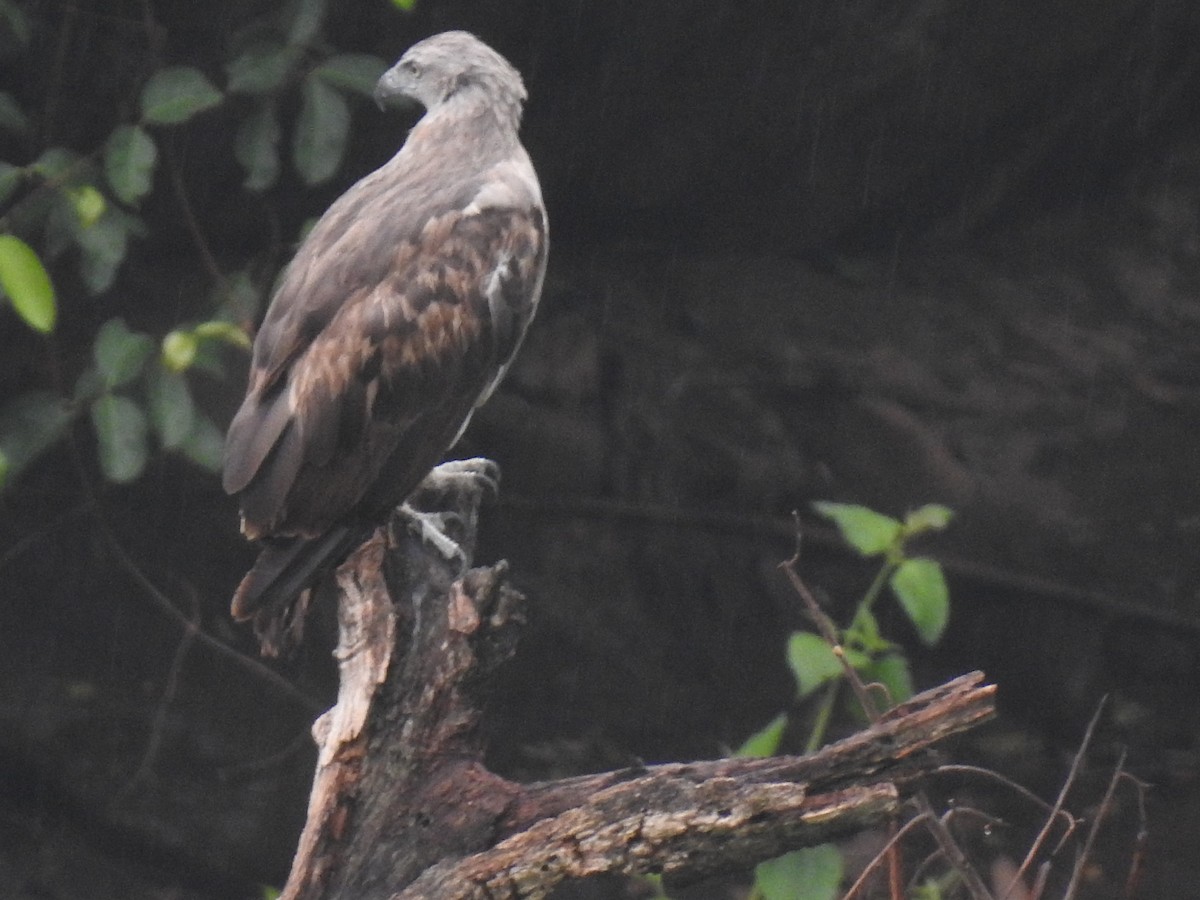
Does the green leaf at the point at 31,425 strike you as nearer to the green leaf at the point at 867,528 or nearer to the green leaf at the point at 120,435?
the green leaf at the point at 120,435

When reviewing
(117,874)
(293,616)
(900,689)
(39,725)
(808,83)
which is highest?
(808,83)

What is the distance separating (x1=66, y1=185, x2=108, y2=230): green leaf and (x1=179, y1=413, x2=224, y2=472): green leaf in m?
0.45

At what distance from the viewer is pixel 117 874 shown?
4617mm

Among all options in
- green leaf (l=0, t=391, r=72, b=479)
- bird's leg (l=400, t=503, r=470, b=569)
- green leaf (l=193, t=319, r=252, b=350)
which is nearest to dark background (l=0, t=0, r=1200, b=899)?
green leaf (l=0, t=391, r=72, b=479)

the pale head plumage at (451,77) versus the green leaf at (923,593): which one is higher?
the pale head plumage at (451,77)

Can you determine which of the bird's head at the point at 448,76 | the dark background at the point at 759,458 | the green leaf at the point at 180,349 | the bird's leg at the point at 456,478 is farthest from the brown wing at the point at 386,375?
the dark background at the point at 759,458

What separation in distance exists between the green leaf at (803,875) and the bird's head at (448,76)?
160 cm

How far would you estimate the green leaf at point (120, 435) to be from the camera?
3428 mm

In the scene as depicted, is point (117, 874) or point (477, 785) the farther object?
point (117, 874)

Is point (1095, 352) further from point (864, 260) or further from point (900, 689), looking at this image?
point (900, 689)

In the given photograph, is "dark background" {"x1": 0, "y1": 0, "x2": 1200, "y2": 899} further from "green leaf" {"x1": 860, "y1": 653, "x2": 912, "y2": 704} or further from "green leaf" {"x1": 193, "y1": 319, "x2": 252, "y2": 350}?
"green leaf" {"x1": 860, "y1": 653, "x2": 912, "y2": 704}

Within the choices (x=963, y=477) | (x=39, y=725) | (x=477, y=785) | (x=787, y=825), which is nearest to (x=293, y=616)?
(x=477, y=785)

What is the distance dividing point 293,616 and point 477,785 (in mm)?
626

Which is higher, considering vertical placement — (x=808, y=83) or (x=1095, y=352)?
(x=808, y=83)
